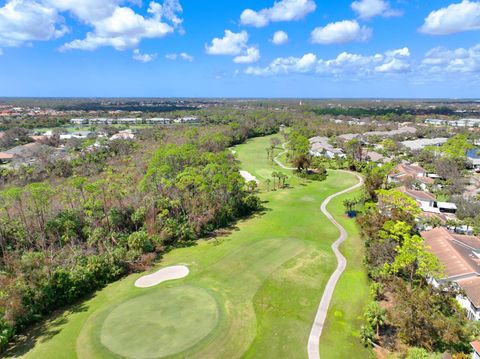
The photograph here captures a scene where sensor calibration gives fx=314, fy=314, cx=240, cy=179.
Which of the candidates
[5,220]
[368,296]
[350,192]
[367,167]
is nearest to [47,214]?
[5,220]

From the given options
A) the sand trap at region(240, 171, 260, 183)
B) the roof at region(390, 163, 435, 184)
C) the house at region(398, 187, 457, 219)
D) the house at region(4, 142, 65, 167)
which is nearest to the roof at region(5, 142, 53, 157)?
the house at region(4, 142, 65, 167)

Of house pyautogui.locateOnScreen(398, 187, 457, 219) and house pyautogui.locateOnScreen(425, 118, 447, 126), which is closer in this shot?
house pyautogui.locateOnScreen(398, 187, 457, 219)

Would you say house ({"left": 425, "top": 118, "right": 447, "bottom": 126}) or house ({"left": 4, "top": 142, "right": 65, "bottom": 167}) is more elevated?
house ({"left": 425, "top": 118, "right": 447, "bottom": 126})

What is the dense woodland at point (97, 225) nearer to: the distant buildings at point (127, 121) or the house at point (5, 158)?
the house at point (5, 158)

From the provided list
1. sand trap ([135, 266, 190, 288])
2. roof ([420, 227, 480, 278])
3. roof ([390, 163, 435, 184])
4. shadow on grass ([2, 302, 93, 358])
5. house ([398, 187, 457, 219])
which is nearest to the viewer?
shadow on grass ([2, 302, 93, 358])

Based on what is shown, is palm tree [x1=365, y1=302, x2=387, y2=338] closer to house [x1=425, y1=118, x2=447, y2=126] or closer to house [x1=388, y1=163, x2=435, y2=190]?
house [x1=388, y1=163, x2=435, y2=190]

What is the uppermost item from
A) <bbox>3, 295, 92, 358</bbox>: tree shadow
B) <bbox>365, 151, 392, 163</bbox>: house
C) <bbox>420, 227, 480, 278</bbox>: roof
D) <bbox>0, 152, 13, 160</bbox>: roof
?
<bbox>0, 152, 13, 160</bbox>: roof

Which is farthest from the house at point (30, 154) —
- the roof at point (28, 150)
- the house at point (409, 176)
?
the house at point (409, 176)
